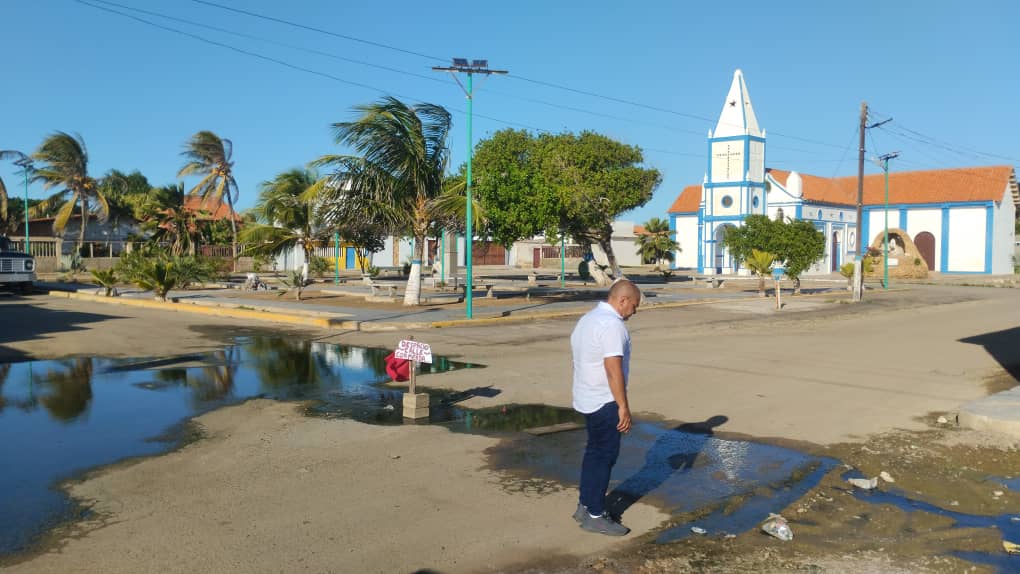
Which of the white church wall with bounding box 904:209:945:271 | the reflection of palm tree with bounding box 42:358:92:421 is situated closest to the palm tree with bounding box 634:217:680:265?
the white church wall with bounding box 904:209:945:271

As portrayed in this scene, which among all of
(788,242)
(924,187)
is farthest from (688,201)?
(788,242)

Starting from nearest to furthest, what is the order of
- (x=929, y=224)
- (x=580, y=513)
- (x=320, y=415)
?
1. (x=580, y=513)
2. (x=320, y=415)
3. (x=929, y=224)

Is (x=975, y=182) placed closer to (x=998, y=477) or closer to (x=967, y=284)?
(x=967, y=284)

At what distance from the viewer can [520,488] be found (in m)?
6.44

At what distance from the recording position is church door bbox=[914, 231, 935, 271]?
66.5 metres

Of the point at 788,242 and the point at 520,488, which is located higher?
the point at 788,242

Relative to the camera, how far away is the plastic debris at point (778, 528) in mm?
5324

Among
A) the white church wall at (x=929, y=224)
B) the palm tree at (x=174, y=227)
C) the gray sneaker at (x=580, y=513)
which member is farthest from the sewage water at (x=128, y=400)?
the white church wall at (x=929, y=224)

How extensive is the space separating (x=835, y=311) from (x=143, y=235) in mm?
40874

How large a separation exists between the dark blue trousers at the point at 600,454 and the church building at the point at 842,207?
174 ft

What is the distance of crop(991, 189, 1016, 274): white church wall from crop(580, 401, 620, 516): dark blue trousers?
68.9 metres

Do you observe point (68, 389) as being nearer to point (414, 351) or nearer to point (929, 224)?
point (414, 351)

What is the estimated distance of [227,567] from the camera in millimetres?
4797

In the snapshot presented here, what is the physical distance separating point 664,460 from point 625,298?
99.7 inches
